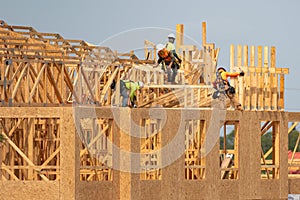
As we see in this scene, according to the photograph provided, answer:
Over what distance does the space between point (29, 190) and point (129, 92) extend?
5329 millimetres

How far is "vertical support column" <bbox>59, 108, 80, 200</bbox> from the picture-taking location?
37.9 meters

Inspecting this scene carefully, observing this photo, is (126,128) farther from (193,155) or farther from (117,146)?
(193,155)

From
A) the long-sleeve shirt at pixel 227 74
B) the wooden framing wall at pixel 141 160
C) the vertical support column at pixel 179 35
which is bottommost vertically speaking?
the wooden framing wall at pixel 141 160

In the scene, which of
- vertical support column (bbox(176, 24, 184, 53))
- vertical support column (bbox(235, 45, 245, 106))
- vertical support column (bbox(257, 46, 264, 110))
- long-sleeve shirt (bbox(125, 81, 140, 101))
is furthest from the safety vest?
vertical support column (bbox(176, 24, 184, 53))

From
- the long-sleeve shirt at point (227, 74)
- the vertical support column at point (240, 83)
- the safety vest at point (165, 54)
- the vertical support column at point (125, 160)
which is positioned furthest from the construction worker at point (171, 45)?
the vertical support column at point (125, 160)

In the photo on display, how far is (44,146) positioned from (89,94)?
2.71 meters

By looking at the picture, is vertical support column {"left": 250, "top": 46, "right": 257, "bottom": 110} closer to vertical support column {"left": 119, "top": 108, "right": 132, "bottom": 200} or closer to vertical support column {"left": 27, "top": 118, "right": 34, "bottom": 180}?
vertical support column {"left": 119, "top": 108, "right": 132, "bottom": 200}

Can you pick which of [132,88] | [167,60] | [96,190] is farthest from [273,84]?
[96,190]

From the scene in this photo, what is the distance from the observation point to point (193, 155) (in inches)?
1764

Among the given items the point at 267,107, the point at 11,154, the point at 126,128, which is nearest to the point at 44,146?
the point at 11,154

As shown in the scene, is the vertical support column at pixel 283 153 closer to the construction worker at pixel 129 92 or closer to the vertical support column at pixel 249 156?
the vertical support column at pixel 249 156

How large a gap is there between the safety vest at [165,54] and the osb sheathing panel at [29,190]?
24.5ft

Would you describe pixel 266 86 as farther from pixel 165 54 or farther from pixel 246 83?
pixel 165 54

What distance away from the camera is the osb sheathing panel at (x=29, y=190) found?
3812 centimetres
